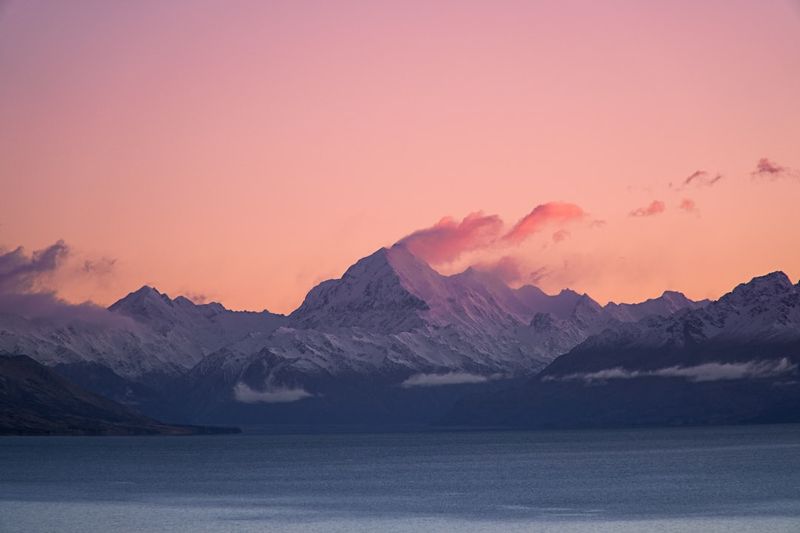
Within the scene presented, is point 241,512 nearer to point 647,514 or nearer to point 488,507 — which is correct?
point 488,507

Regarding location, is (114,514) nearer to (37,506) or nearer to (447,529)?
(37,506)

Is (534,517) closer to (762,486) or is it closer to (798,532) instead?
(798,532)

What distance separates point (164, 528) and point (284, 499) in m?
41.6

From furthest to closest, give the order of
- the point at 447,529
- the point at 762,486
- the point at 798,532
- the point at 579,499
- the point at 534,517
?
the point at 762,486 → the point at 579,499 → the point at 534,517 → the point at 447,529 → the point at 798,532

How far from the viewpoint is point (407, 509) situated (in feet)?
533

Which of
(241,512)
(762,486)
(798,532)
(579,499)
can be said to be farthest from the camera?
(762,486)

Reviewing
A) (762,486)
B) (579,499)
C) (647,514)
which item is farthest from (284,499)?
(762,486)

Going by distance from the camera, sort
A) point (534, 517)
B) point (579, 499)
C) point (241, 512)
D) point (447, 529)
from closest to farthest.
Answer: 1. point (447, 529)
2. point (534, 517)
3. point (241, 512)
4. point (579, 499)

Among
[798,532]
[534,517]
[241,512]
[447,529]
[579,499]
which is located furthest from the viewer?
[579,499]

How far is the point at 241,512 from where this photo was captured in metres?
161

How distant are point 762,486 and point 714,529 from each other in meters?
61.4

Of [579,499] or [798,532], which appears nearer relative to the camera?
[798,532]

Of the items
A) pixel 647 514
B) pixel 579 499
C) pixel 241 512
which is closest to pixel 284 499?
pixel 241 512

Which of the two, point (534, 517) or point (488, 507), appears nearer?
point (534, 517)
